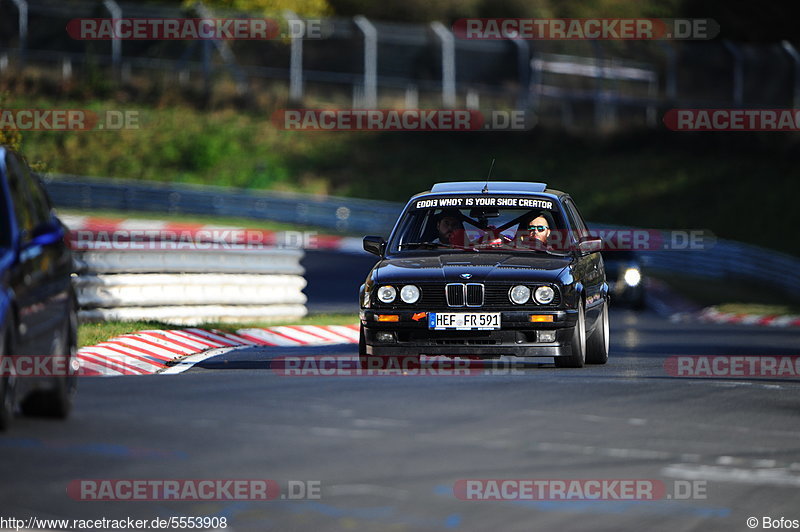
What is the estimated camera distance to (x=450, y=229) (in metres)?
13.9

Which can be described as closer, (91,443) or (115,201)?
(91,443)

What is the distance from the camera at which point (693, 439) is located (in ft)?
29.6

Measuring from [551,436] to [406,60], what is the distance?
41.6 m

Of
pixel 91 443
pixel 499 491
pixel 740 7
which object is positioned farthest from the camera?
pixel 740 7

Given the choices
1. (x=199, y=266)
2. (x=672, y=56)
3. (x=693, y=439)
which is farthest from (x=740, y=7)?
(x=693, y=439)

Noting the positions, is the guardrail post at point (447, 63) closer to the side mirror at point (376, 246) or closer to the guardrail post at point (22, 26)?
the guardrail post at point (22, 26)

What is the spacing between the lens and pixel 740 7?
197ft

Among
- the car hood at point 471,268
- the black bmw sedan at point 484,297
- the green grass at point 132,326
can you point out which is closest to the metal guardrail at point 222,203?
the green grass at point 132,326

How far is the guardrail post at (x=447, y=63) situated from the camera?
156 ft

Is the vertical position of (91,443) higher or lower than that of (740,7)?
lower

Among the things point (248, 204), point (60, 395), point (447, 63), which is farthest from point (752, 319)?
point (447, 63)

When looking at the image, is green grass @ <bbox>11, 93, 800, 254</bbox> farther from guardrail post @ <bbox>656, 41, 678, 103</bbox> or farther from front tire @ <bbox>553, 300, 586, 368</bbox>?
front tire @ <bbox>553, 300, 586, 368</bbox>

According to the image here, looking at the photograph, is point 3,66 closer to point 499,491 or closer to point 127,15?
point 127,15

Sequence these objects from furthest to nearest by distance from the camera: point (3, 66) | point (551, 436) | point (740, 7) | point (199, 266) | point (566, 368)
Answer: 1. point (740, 7)
2. point (3, 66)
3. point (199, 266)
4. point (566, 368)
5. point (551, 436)
